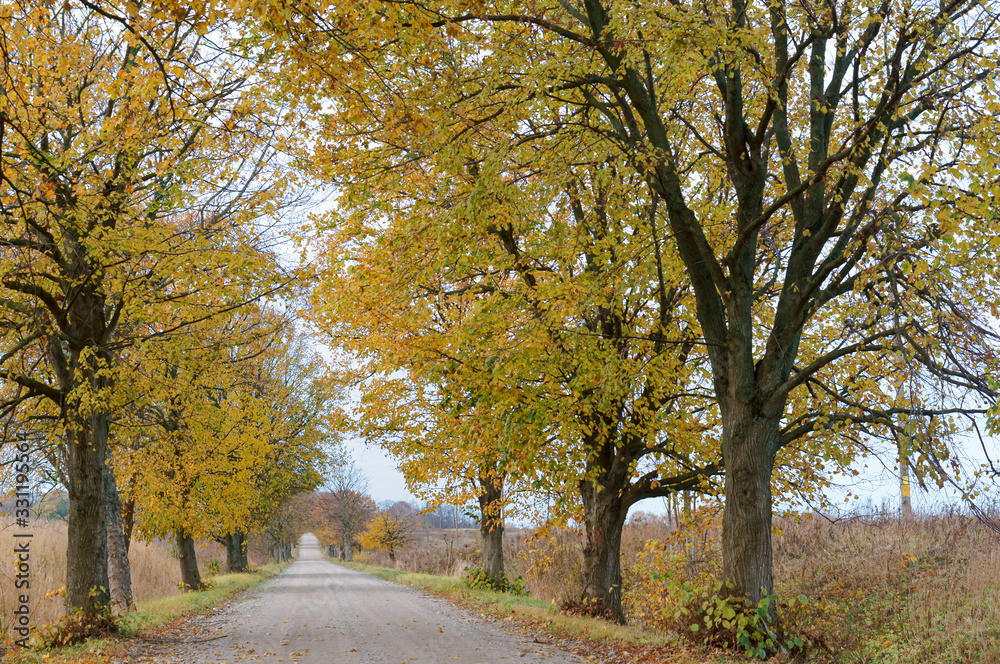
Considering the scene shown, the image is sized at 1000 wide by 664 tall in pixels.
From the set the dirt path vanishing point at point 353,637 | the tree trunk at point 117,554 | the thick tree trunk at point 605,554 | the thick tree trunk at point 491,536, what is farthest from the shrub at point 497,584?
the tree trunk at point 117,554

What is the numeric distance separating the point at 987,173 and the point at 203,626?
13538mm

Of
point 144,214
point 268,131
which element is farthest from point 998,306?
point 144,214

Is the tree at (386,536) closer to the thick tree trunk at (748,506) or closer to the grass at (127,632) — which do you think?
the grass at (127,632)

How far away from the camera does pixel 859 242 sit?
7375mm

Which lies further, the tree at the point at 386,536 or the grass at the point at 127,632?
the tree at the point at 386,536

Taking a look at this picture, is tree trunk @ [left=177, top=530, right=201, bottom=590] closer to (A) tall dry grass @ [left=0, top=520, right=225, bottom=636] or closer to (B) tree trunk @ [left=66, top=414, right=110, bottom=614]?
(A) tall dry grass @ [left=0, top=520, right=225, bottom=636]

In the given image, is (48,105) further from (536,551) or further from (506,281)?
(536,551)

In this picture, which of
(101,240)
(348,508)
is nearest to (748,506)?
(101,240)

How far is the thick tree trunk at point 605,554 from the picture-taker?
11.9 m

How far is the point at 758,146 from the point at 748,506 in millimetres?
4411

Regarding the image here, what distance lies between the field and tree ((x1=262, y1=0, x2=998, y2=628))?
185 centimetres

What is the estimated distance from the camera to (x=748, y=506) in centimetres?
816

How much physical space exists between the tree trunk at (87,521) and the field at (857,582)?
7155 millimetres

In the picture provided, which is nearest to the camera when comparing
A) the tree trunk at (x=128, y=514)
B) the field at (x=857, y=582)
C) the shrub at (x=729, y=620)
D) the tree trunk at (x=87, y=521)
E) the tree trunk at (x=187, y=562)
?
the shrub at (x=729, y=620)
